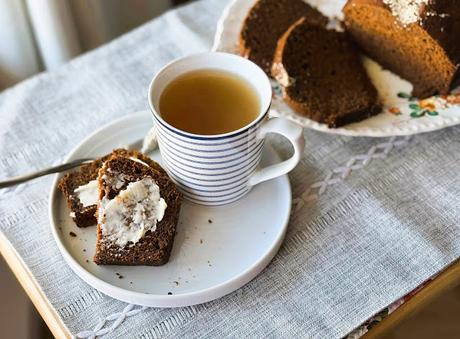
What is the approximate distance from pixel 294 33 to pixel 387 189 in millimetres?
341

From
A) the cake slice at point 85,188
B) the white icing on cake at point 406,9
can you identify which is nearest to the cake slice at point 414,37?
the white icing on cake at point 406,9

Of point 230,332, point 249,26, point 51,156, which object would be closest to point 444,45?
point 249,26

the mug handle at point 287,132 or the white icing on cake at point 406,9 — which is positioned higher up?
the white icing on cake at point 406,9

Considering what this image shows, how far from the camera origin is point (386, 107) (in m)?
1.11

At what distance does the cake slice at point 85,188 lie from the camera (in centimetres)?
91

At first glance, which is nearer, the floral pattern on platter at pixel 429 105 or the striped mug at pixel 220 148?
the striped mug at pixel 220 148

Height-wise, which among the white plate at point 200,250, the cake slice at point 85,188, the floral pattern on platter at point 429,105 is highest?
the cake slice at point 85,188

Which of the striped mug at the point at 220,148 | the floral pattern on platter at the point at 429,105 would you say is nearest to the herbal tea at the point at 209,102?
the striped mug at the point at 220,148

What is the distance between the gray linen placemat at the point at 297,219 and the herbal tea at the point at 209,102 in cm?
16

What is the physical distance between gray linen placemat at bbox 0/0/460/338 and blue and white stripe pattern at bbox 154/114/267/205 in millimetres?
132

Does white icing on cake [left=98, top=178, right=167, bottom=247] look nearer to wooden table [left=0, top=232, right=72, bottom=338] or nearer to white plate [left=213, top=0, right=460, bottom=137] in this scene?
wooden table [left=0, top=232, right=72, bottom=338]

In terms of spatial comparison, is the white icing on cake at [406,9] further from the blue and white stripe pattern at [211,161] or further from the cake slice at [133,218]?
the cake slice at [133,218]

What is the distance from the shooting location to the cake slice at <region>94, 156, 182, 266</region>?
0.85 m

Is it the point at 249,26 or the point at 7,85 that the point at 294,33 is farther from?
the point at 7,85
